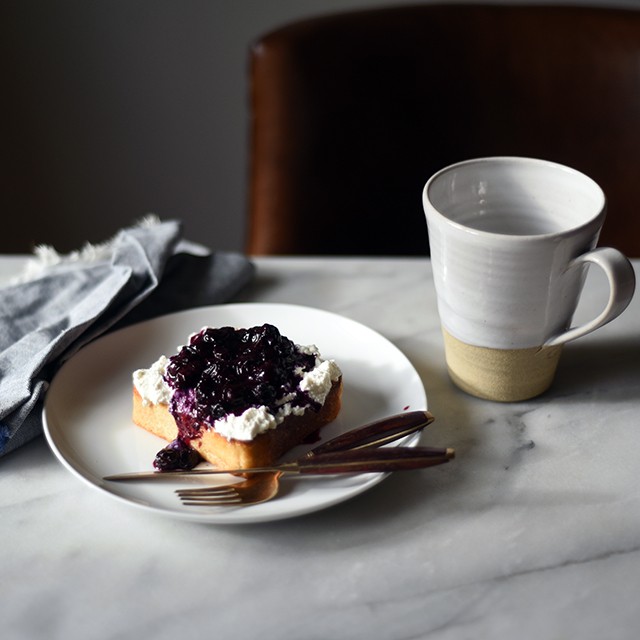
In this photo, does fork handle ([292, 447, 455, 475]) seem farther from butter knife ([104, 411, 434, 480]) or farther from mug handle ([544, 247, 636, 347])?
mug handle ([544, 247, 636, 347])

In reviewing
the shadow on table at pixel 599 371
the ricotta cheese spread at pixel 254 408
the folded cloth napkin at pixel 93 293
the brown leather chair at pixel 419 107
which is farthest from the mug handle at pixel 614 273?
the brown leather chair at pixel 419 107

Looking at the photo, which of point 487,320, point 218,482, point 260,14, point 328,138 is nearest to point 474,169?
point 487,320

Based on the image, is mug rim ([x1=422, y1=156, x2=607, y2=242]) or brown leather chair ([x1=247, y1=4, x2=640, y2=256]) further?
brown leather chair ([x1=247, y1=4, x2=640, y2=256])

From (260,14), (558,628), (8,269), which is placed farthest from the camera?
(260,14)

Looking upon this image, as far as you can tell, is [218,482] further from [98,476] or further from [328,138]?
[328,138]

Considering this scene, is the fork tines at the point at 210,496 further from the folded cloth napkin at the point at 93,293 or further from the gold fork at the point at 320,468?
the folded cloth napkin at the point at 93,293

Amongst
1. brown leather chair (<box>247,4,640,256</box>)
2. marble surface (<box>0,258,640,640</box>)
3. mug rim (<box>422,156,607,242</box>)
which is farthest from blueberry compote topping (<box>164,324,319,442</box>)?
brown leather chair (<box>247,4,640,256</box>)

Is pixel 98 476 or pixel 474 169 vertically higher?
pixel 474 169

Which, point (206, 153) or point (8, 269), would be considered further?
point (206, 153)
